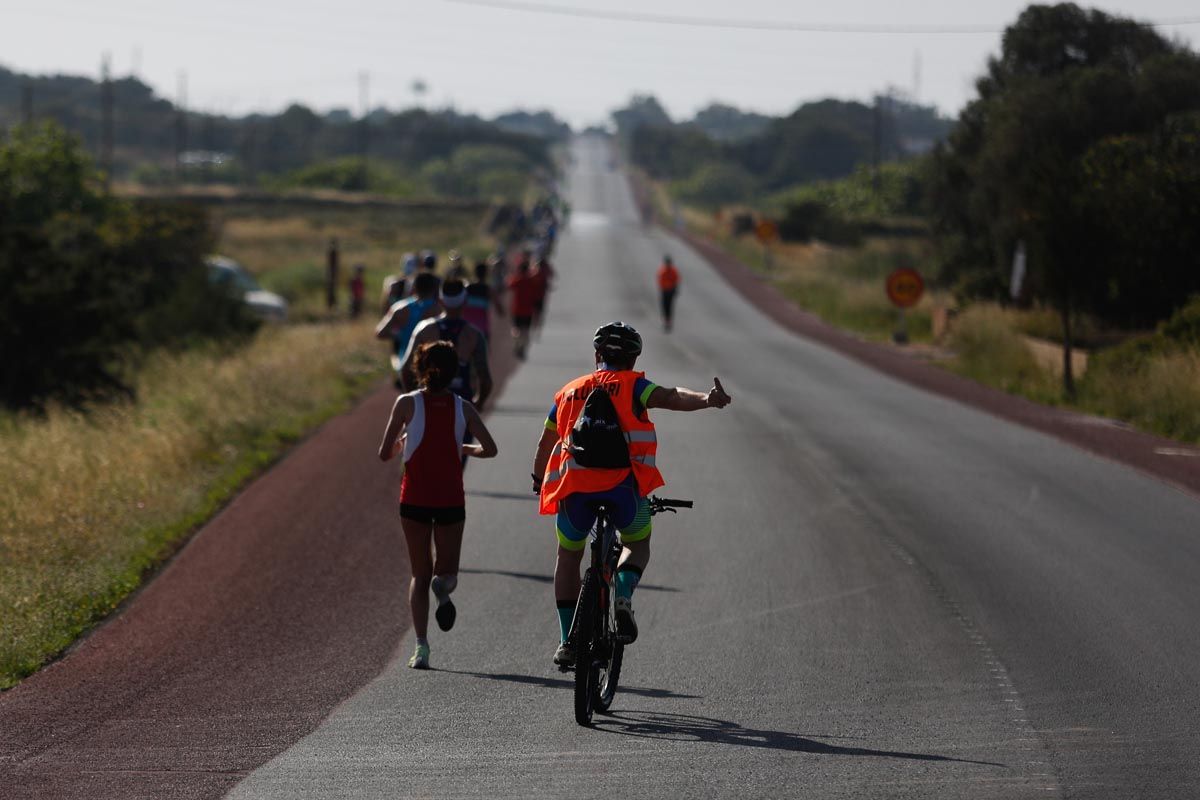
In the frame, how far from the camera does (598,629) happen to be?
23.8ft

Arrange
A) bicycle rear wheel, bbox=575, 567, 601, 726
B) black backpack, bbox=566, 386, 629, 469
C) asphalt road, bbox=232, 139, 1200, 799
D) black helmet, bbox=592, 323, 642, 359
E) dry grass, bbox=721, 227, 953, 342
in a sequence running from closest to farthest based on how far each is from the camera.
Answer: asphalt road, bbox=232, 139, 1200, 799, bicycle rear wheel, bbox=575, 567, 601, 726, black backpack, bbox=566, 386, 629, 469, black helmet, bbox=592, 323, 642, 359, dry grass, bbox=721, 227, 953, 342

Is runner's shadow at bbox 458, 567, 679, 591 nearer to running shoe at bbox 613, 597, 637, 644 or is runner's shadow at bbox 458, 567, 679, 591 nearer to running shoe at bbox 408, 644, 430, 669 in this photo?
running shoe at bbox 408, 644, 430, 669

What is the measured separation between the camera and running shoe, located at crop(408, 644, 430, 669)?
8.53 metres

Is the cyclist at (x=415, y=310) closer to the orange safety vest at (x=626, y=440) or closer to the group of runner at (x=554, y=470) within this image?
the group of runner at (x=554, y=470)

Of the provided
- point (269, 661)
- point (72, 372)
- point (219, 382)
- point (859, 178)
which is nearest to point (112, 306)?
point (72, 372)

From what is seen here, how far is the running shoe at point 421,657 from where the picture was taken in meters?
8.53

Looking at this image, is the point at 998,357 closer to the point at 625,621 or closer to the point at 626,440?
the point at 626,440

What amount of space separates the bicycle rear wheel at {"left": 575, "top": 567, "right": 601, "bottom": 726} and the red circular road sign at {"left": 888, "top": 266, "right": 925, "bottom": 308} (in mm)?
28093

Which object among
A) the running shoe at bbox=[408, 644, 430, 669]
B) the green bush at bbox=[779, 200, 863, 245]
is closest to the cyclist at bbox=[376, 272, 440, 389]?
the running shoe at bbox=[408, 644, 430, 669]

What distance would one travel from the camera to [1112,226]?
24.5 m

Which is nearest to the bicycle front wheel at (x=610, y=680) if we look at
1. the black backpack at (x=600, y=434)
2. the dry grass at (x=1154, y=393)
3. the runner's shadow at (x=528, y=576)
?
the black backpack at (x=600, y=434)

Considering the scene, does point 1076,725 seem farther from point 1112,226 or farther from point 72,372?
point 72,372

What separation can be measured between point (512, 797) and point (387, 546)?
6.27 meters

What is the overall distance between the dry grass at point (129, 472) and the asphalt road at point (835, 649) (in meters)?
2.40
